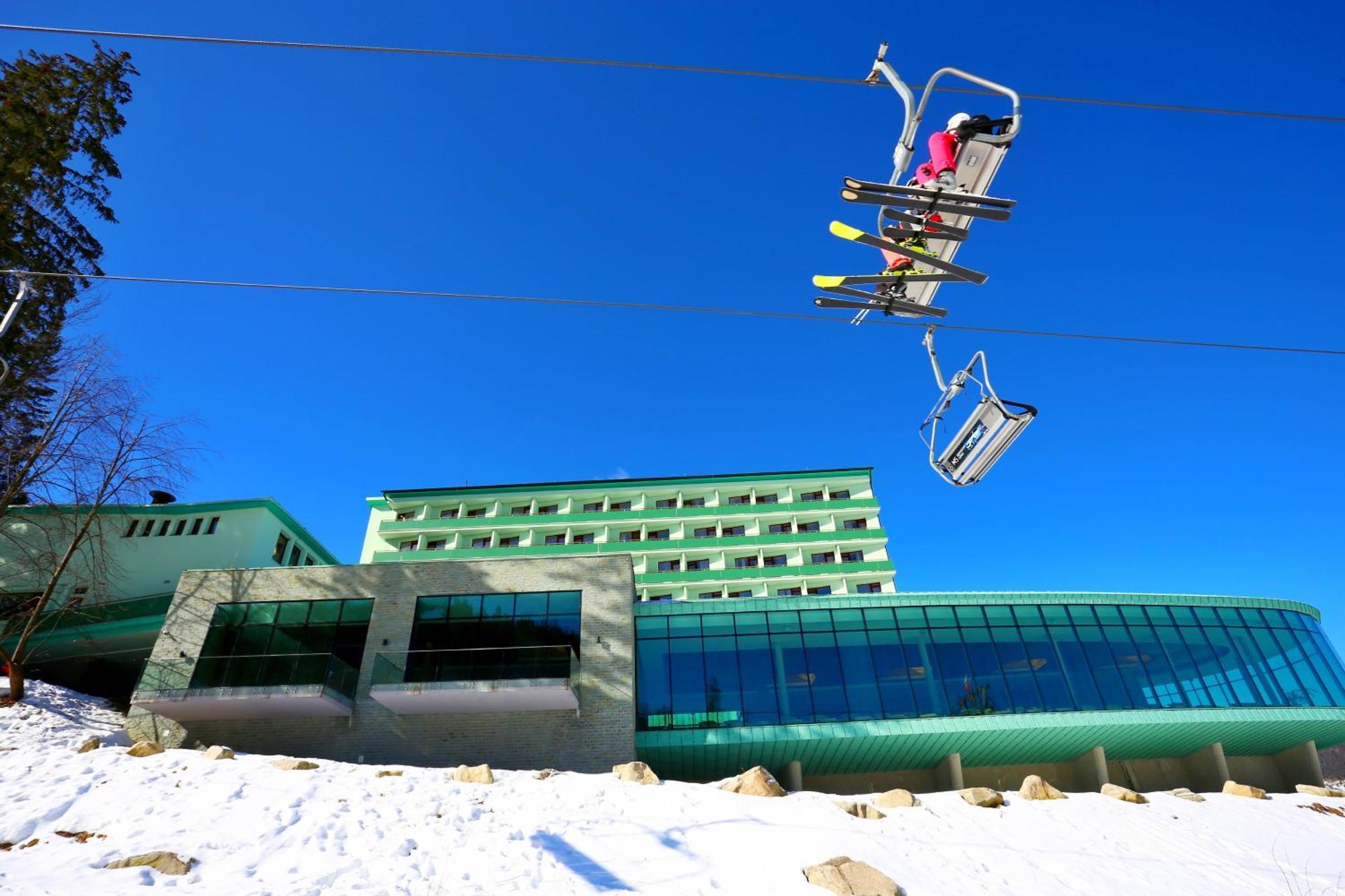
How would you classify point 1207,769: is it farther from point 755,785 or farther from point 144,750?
point 144,750

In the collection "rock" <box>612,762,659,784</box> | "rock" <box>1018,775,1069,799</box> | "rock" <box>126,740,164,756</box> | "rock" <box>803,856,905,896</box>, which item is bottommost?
"rock" <box>803,856,905,896</box>

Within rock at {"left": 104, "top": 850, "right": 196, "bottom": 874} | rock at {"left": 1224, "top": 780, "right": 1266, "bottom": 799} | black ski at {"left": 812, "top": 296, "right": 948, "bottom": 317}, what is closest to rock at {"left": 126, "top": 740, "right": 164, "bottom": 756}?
rock at {"left": 104, "top": 850, "right": 196, "bottom": 874}

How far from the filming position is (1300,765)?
23.2 metres

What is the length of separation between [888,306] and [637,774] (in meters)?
12.3

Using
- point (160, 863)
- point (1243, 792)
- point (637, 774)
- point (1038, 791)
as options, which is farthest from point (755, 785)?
point (1243, 792)

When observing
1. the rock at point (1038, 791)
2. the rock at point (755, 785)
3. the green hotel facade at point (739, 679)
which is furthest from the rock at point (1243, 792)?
the rock at point (755, 785)

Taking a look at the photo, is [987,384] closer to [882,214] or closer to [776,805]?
[882,214]

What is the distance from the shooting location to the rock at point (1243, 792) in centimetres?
1828

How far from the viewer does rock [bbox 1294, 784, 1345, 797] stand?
1912cm

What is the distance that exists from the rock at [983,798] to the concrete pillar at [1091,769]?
8.27 m

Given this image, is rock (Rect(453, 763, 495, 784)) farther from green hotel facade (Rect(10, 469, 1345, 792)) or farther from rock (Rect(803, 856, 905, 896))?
rock (Rect(803, 856, 905, 896))

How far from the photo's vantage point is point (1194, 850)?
13719 millimetres

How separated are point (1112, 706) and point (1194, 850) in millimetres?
8550

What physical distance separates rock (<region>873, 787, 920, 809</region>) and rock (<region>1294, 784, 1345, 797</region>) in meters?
13.3
